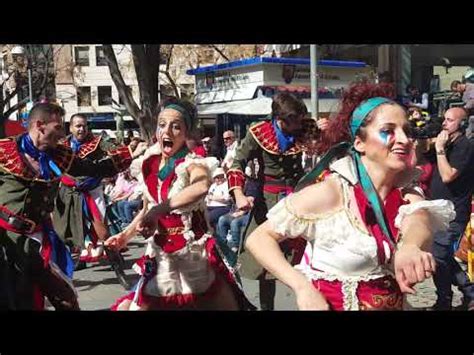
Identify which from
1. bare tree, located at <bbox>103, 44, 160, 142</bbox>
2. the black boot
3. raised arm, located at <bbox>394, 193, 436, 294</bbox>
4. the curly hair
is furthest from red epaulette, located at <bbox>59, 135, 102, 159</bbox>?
raised arm, located at <bbox>394, 193, 436, 294</bbox>

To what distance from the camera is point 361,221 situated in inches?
83.4

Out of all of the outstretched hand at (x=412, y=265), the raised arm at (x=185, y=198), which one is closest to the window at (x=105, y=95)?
the raised arm at (x=185, y=198)

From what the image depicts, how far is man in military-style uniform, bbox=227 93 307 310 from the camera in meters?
3.87

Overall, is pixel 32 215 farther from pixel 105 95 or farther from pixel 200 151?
pixel 105 95

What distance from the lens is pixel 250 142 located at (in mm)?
4004

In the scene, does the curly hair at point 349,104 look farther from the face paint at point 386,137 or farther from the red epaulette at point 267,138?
the red epaulette at point 267,138

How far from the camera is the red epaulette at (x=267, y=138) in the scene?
13.0 ft

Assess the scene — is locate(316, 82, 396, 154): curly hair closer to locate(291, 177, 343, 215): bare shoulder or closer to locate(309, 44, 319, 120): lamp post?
locate(291, 177, 343, 215): bare shoulder

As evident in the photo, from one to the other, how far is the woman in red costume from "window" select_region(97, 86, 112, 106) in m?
1.69

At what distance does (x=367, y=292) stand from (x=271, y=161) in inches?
75.0

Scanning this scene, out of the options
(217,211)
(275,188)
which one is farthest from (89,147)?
(217,211)
